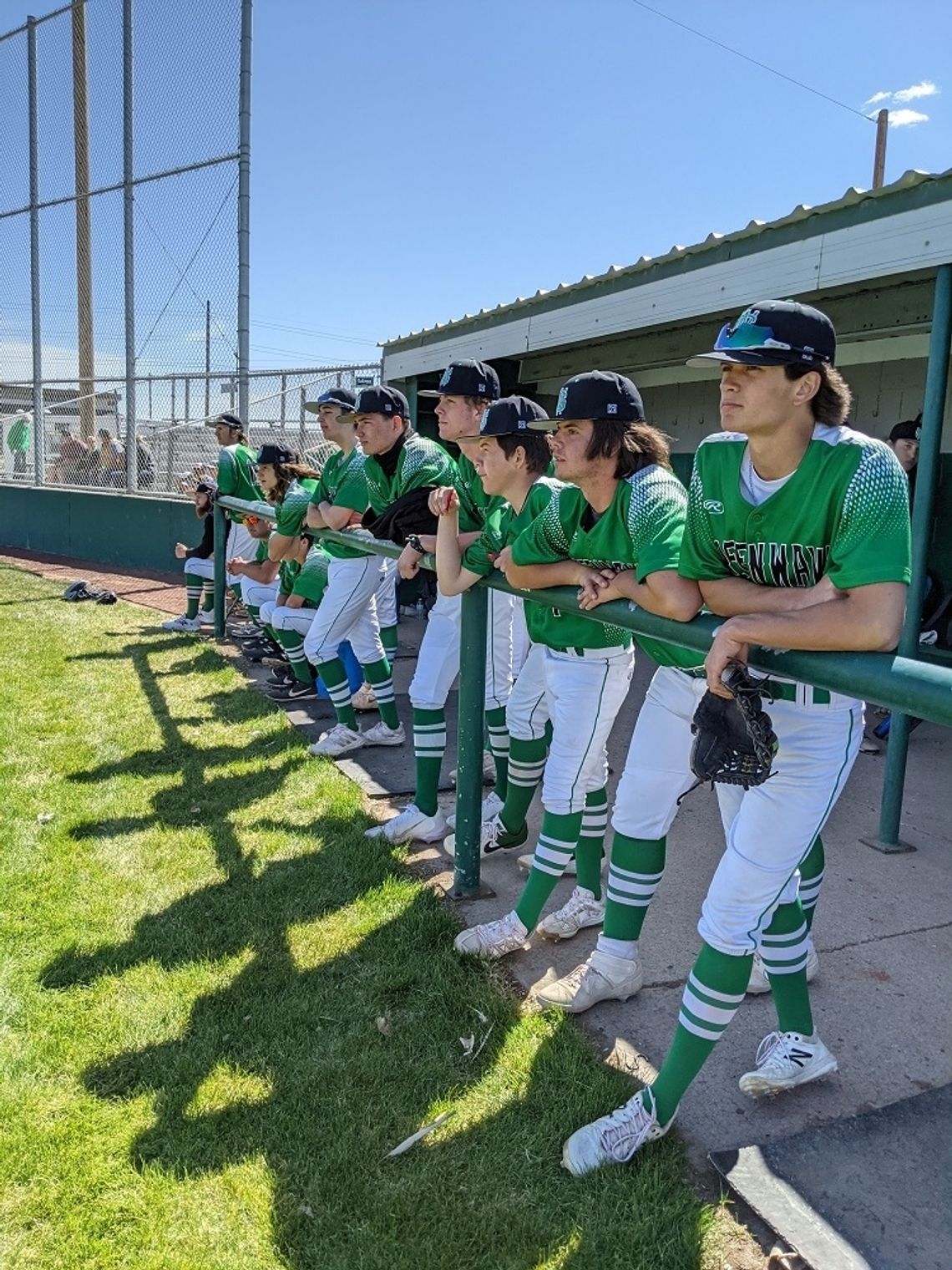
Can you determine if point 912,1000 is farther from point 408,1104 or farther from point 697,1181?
point 408,1104

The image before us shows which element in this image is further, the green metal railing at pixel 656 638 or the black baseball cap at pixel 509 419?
the black baseball cap at pixel 509 419

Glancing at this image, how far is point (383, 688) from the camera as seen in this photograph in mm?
5445

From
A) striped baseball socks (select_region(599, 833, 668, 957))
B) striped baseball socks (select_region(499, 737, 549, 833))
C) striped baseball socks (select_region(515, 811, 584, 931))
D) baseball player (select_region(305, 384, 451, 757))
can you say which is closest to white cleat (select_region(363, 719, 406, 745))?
baseball player (select_region(305, 384, 451, 757))

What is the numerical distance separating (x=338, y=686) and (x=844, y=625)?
3.91m

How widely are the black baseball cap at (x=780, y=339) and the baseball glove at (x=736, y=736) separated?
0.61 metres

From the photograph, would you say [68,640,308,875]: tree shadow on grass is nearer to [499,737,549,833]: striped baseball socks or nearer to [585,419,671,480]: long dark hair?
[499,737,549,833]: striped baseball socks

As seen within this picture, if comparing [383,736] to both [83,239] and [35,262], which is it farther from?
[35,262]

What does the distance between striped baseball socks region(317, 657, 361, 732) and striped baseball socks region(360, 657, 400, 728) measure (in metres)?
0.15

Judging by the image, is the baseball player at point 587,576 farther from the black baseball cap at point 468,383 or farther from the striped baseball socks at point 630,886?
the black baseball cap at point 468,383

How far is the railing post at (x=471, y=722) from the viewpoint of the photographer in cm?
330

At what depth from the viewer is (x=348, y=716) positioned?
5.44 m

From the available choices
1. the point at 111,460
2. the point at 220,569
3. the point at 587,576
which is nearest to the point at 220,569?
the point at 220,569

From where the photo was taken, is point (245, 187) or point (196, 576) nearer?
point (196, 576)

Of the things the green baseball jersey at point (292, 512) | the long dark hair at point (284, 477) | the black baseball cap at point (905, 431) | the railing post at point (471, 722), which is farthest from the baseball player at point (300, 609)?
the black baseball cap at point (905, 431)
